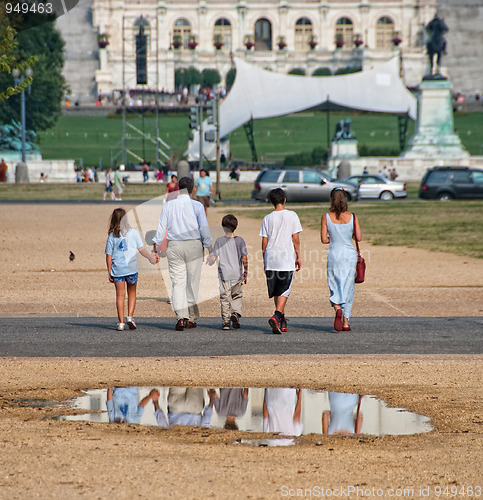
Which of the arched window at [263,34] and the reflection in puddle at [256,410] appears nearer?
the reflection in puddle at [256,410]

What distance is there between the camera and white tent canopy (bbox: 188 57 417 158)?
5309 cm

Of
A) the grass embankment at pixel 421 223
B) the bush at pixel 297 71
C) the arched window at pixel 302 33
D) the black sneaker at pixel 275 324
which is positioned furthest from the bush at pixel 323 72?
the black sneaker at pixel 275 324

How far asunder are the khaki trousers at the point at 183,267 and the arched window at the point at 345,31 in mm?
116832

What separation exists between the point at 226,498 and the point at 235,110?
4833 cm

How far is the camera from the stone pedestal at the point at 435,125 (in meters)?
50.3

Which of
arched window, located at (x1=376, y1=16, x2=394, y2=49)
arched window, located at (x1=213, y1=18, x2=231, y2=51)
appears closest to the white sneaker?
arched window, located at (x1=213, y1=18, x2=231, y2=51)

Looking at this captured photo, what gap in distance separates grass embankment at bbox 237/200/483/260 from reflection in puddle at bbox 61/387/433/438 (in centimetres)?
1071

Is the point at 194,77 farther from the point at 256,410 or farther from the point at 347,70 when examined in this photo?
the point at 256,410

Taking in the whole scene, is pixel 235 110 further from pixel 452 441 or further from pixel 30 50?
pixel 452 441

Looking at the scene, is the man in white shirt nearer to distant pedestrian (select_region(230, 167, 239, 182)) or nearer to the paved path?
the paved path

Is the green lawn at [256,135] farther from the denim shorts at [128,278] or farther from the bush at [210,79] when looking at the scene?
the denim shorts at [128,278]

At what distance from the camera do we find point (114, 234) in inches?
425

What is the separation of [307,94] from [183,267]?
1723 inches

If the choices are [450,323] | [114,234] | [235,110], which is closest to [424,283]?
[450,323]
